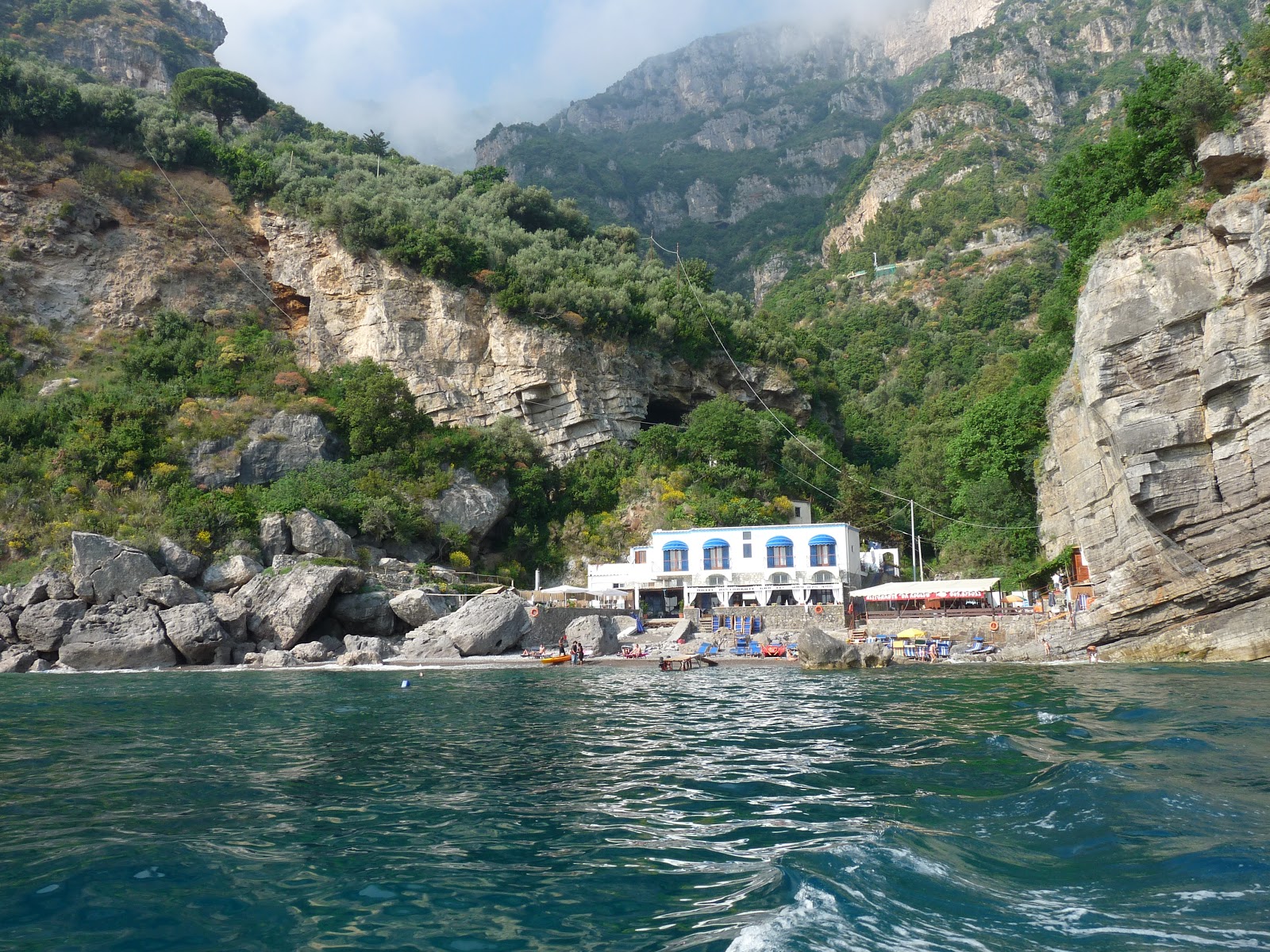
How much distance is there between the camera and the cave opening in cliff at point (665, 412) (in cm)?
4866

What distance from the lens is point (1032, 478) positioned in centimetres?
3531

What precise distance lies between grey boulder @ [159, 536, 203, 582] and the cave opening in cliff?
→ 83.8 feet

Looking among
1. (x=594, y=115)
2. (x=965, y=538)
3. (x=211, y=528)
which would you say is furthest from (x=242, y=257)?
(x=594, y=115)

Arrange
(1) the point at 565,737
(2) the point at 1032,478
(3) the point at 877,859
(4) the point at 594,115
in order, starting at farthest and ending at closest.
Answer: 1. (4) the point at 594,115
2. (2) the point at 1032,478
3. (1) the point at 565,737
4. (3) the point at 877,859

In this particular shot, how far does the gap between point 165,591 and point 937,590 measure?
93.0 ft

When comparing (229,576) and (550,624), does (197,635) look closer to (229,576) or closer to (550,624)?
(229,576)

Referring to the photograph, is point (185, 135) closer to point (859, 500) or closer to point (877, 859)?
point (859, 500)

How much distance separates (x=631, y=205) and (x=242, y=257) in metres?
87.9

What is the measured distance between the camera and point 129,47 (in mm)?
73312

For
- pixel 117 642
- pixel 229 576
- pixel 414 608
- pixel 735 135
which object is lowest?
pixel 117 642

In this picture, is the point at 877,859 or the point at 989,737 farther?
the point at 989,737

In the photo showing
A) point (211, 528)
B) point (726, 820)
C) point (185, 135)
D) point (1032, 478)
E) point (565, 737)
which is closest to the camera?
point (726, 820)

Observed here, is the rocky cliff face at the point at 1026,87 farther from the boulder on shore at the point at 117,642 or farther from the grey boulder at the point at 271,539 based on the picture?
the boulder on shore at the point at 117,642

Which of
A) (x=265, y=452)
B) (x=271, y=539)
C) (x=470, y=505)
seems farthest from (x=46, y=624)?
(x=470, y=505)
